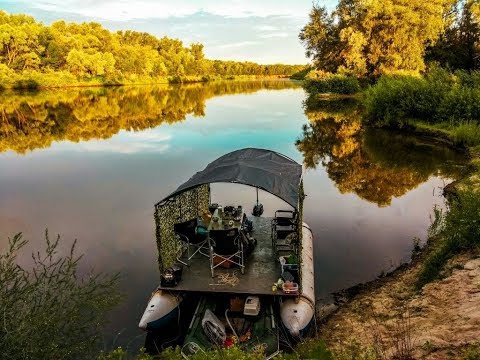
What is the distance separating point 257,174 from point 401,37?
170ft

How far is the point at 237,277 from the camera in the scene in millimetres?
10016

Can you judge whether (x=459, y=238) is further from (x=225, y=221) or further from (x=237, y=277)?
(x=225, y=221)

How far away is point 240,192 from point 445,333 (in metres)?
14.4

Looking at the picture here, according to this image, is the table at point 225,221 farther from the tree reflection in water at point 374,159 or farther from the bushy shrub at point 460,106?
the bushy shrub at point 460,106

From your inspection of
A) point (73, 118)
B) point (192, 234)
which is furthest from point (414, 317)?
point (73, 118)

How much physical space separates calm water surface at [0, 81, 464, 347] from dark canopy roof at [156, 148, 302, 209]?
10.4 feet

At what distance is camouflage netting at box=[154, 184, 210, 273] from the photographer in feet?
32.7

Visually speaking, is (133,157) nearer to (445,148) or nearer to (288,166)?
(288,166)

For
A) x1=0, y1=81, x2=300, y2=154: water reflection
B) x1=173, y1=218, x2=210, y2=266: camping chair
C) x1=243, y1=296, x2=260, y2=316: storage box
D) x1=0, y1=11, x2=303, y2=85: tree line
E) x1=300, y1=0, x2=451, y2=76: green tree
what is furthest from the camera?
x1=0, y1=11, x2=303, y2=85: tree line

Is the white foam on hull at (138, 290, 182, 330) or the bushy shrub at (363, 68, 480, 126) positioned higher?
the bushy shrub at (363, 68, 480, 126)

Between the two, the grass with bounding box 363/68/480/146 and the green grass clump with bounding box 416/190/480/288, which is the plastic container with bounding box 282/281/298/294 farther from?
the grass with bounding box 363/68/480/146

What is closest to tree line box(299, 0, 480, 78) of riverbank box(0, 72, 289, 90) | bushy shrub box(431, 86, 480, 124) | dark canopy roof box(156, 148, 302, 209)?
bushy shrub box(431, 86, 480, 124)

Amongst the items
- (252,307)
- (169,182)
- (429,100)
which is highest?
(429,100)

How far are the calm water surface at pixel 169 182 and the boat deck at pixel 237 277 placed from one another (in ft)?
5.43
